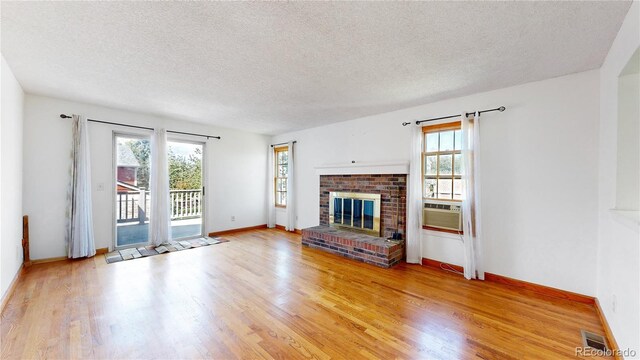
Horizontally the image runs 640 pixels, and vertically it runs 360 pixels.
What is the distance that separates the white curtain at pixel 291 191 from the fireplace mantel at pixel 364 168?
2.64ft

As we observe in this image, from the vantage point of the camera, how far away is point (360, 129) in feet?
15.0

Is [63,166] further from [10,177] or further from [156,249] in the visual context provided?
[156,249]

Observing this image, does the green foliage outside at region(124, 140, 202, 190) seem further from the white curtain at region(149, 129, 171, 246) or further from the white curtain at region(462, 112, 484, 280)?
the white curtain at region(462, 112, 484, 280)

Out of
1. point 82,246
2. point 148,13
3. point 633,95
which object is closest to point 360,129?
point 633,95

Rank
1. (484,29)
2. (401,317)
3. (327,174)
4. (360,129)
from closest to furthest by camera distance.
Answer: (484,29) → (401,317) → (360,129) → (327,174)

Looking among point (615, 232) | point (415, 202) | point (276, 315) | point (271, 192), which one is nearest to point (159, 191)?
point (271, 192)

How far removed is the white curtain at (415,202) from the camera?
3.65 metres

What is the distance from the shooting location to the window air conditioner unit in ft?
11.2

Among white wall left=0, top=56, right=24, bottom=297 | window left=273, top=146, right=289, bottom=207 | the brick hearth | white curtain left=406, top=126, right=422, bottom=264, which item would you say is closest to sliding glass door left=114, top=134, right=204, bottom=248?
white wall left=0, top=56, right=24, bottom=297

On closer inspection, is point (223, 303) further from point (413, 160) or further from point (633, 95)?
point (633, 95)

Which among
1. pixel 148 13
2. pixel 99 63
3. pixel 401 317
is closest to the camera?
pixel 148 13

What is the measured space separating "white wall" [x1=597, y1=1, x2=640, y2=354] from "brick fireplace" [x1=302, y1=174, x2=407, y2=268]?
205cm

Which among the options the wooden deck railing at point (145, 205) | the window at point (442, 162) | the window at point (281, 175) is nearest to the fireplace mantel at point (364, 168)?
the window at point (442, 162)

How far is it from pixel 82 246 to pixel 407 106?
211 inches
